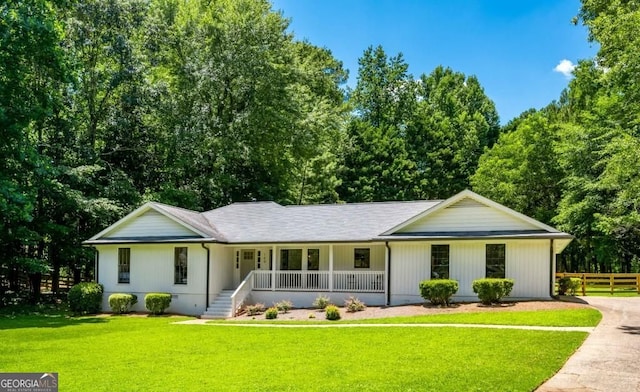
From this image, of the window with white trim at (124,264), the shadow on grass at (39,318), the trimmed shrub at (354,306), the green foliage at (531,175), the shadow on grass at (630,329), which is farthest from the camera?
the green foliage at (531,175)

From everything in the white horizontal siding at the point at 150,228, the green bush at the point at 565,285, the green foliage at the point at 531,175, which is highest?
the green foliage at the point at 531,175

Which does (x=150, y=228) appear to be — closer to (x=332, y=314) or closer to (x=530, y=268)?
(x=332, y=314)

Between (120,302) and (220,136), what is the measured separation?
595 inches

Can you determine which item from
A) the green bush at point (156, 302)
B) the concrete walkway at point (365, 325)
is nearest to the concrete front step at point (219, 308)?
the concrete walkway at point (365, 325)

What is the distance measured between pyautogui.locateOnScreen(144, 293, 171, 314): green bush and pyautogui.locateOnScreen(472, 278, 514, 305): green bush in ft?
41.3

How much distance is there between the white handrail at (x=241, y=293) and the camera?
22891 mm

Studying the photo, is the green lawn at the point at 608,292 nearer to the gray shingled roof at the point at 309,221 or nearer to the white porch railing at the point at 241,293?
the gray shingled roof at the point at 309,221

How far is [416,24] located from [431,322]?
1587cm

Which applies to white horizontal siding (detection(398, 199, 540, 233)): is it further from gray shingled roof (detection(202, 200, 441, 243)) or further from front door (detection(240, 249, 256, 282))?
front door (detection(240, 249, 256, 282))

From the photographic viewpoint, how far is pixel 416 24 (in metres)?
27.2

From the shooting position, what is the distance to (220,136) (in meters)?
36.3

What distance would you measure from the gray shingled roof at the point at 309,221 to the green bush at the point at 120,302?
4.85 meters

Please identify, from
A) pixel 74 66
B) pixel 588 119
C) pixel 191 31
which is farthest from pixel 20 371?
pixel 588 119

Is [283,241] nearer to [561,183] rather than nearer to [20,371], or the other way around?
[20,371]
